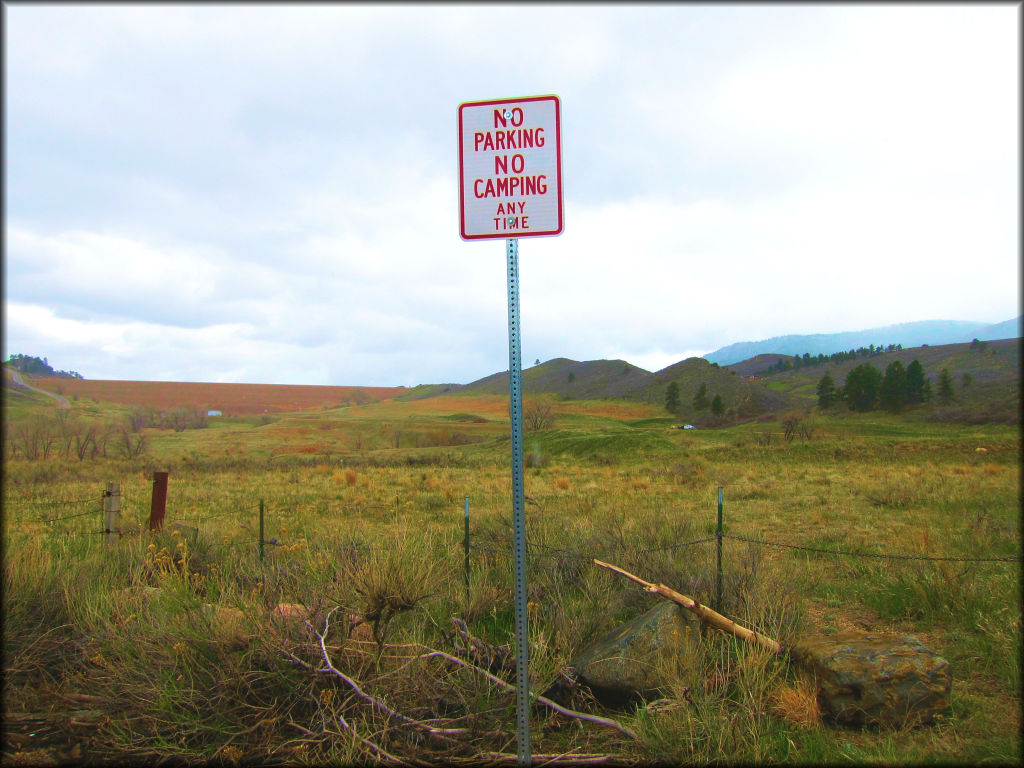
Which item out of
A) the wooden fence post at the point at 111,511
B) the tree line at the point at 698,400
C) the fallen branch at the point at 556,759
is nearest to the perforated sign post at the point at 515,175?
the fallen branch at the point at 556,759

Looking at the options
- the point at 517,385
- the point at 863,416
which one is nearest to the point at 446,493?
the point at 517,385

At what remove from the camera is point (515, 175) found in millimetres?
3178

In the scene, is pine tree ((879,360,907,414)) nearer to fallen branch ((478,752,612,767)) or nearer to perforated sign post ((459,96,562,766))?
fallen branch ((478,752,612,767))

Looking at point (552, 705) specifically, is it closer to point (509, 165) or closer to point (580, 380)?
point (509, 165)

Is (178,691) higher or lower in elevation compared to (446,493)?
higher

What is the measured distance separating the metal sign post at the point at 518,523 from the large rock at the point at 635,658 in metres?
1.29

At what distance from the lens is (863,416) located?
184ft

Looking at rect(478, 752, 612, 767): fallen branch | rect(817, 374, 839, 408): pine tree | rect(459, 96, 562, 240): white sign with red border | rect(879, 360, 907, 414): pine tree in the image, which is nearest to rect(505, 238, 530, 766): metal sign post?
rect(459, 96, 562, 240): white sign with red border

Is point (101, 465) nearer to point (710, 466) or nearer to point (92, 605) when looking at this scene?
point (710, 466)

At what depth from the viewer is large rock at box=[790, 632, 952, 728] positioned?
13.1 feet

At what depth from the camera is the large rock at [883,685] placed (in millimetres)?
3998

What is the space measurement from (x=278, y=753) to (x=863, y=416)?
61.4 metres

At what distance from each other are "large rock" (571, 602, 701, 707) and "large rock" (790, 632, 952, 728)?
886mm

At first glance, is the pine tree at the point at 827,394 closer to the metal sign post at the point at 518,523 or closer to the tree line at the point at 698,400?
the tree line at the point at 698,400
